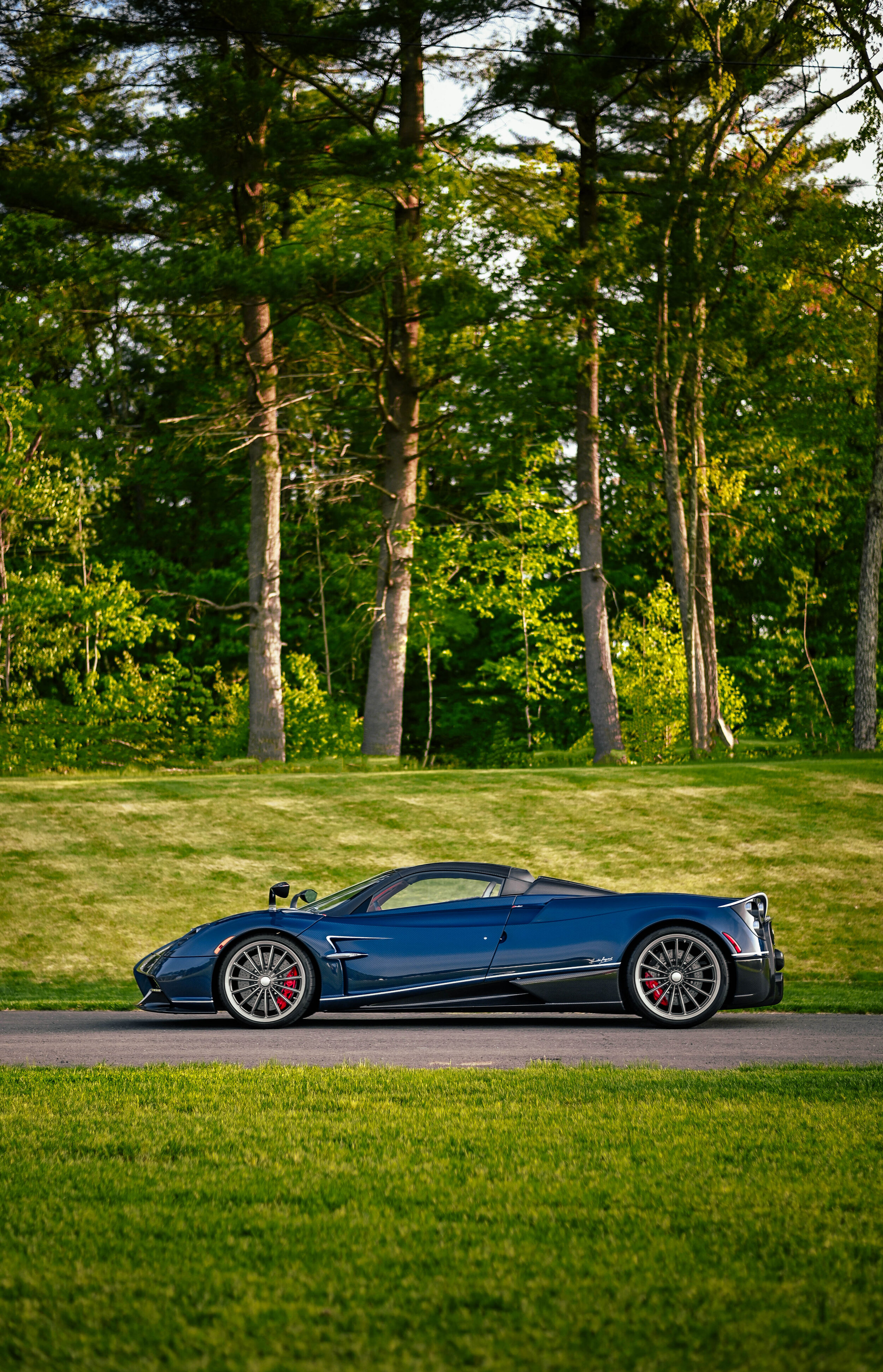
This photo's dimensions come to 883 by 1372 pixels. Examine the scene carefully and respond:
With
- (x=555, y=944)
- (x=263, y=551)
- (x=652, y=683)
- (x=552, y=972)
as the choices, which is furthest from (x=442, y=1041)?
(x=652, y=683)

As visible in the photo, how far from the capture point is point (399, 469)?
28516 millimetres

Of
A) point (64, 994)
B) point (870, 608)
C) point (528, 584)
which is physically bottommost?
point (64, 994)

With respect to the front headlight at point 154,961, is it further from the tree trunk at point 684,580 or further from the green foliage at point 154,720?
the green foliage at point 154,720

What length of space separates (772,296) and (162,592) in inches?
586

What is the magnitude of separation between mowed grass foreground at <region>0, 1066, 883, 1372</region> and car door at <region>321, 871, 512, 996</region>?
249 cm

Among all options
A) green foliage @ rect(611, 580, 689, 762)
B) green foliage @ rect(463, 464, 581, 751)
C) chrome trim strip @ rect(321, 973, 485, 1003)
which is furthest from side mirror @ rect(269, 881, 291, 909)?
green foliage @ rect(611, 580, 689, 762)

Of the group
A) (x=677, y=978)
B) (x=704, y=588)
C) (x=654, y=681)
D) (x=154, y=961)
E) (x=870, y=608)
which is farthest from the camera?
(x=654, y=681)

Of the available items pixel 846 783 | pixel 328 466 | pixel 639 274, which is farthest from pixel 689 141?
pixel 846 783

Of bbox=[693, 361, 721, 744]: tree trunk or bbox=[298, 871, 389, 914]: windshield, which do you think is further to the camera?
bbox=[693, 361, 721, 744]: tree trunk

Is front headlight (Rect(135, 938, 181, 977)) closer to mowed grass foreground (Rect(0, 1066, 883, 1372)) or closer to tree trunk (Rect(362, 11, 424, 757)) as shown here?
mowed grass foreground (Rect(0, 1066, 883, 1372))

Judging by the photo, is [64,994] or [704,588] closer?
[64,994]

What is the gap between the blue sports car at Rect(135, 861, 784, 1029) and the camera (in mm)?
9523

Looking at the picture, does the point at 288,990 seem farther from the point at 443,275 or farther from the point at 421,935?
the point at 443,275

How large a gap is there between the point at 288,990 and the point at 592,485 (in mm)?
20335
